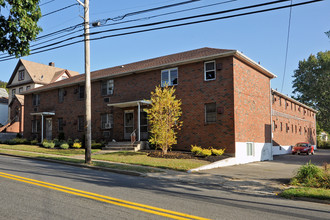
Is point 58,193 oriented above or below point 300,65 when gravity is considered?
below

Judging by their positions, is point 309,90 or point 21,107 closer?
point 21,107

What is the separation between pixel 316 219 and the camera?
6.03 m

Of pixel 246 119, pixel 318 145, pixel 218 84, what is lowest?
pixel 318 145

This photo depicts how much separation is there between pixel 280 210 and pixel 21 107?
40.6m

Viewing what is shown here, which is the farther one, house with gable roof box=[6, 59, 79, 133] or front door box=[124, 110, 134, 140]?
house with gable roof box=[6, 59, 79, 133]

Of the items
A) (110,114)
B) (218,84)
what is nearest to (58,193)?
(218,84)

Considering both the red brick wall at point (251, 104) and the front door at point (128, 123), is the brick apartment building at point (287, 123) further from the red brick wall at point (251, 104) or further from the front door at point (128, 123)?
the front door at point (128, 123)

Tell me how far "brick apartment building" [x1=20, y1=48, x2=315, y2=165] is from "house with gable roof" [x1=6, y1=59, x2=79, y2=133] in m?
14.5

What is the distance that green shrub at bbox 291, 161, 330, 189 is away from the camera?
10.2 m

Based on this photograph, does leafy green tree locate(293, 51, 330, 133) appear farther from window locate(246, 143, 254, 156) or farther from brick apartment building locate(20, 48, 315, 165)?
window locate(246, 143, 254, 156)

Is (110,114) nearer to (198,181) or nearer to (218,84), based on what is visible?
(218,84)

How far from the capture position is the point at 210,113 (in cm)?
1944

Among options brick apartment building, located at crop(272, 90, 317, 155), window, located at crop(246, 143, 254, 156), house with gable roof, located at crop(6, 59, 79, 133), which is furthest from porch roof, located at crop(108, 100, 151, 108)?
house with gable roof, located at crop(6, 59, 79, 133)

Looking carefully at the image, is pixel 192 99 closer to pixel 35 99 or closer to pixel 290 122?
pixel 290 122
